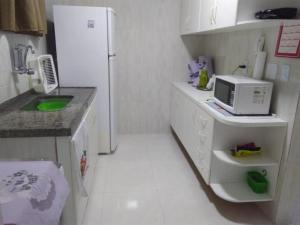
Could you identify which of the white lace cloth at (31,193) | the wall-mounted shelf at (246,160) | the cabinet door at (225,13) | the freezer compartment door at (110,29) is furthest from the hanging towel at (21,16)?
the wall-mounted shelf at (246,160)

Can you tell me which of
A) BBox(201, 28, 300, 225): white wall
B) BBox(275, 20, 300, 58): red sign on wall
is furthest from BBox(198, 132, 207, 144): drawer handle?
BBox(275, 20, 300, 58): red sign on wall

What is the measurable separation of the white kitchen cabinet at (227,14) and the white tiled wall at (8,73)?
1.67 meters

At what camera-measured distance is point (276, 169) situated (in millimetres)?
1814

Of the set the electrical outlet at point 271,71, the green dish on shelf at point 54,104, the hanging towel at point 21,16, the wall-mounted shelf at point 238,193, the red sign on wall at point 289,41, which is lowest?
the wall-mounted shelf at point 238,193

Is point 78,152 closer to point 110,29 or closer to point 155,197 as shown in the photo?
point 155,197

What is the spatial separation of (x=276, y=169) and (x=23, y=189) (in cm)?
172

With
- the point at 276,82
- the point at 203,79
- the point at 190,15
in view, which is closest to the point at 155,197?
the point at 276,82

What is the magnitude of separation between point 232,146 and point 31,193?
1.66m

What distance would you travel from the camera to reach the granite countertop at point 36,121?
1.37 meters

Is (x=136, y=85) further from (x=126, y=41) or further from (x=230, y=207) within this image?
(x=230, y=207)

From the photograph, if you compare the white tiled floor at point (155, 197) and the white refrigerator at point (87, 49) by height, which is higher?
the white refrigerator at point (87, 49)

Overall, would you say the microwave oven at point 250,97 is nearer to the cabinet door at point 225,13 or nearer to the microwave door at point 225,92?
the microwave door at point 225,92

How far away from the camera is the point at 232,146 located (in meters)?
2.03

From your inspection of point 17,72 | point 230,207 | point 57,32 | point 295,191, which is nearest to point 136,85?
point 57,32
